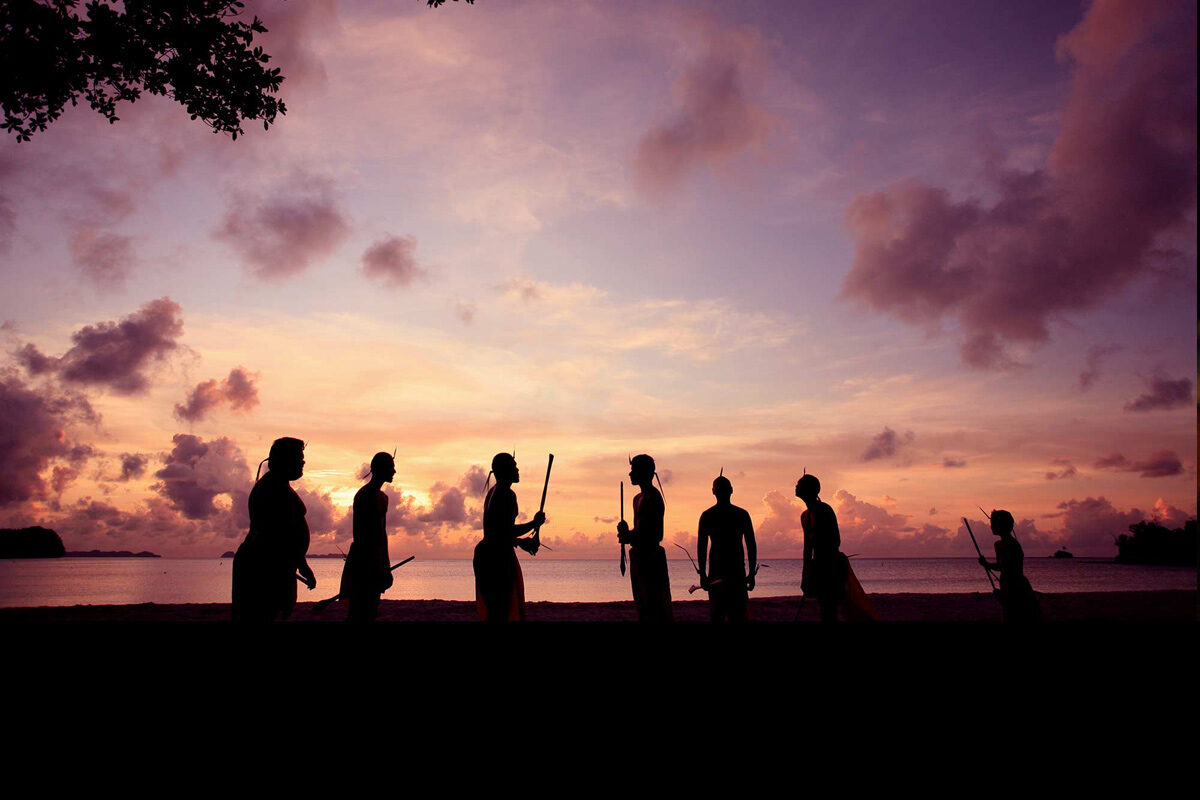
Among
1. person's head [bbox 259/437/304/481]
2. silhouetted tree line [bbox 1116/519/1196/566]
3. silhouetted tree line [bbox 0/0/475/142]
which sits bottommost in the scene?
silhouetted tree line [bbox 1116/519/1196/566]

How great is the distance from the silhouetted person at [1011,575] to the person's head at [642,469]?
4509 mm

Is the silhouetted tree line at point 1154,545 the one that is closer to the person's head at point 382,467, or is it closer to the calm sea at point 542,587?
the calm sea at point 542,587

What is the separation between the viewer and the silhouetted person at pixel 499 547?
228 inches

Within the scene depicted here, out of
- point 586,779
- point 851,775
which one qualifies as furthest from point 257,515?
point 851,775

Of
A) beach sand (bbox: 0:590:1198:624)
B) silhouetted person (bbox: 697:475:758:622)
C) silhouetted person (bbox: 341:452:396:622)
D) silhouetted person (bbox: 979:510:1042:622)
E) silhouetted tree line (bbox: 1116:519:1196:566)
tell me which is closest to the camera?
silhouetted person (bbox: 341:452:396:622)

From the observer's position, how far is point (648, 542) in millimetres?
7121

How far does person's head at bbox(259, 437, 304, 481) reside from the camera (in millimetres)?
4602

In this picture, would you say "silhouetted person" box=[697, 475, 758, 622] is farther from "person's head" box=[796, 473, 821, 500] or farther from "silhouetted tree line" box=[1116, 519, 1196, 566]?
"silhouetted tree line" box=[1116, 519, 1196, 566]

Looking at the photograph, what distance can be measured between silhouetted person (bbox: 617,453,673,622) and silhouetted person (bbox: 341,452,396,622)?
2416 mm

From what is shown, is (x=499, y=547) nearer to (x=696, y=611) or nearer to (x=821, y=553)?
(x=821, y=553)

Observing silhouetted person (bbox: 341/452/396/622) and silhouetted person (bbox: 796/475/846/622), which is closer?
silhouetted person (bbox: 341/452/396/622)

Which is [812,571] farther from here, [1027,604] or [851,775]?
[851,775]

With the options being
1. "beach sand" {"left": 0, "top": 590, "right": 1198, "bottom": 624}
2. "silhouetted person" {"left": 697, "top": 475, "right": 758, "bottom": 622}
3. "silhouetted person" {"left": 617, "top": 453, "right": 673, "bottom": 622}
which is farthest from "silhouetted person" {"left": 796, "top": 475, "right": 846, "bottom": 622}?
"beach sand" {"left": 0, "top": 590, "right": 1198, "bottom": 624}

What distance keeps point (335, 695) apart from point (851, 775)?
1.26m
